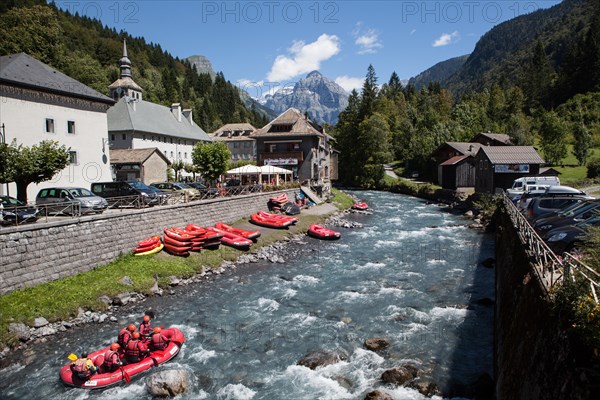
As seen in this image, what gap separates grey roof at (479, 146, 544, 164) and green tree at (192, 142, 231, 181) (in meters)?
27.7

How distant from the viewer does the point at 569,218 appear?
14.2 metres

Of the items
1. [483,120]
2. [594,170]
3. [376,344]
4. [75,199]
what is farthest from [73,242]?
[483,120]

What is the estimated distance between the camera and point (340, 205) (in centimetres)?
4569

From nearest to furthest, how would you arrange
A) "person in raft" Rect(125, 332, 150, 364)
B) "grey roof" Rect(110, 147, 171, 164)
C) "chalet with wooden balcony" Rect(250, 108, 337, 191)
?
"person in raft" Rect(125, 332, 150, 364), "grey roof" Rect(110, 147, 171, 164), "chalet with wooden balcony" Rect(250, 108, 337, 191)

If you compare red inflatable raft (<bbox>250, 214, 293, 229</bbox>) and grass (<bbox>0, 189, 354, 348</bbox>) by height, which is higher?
red inflatable raft (<bbox>250, 214, 293, 229</bbox>)

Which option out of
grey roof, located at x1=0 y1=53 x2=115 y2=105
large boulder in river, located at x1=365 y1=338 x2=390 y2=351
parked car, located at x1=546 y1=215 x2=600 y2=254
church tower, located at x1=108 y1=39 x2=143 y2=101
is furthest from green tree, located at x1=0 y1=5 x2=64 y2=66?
Answer: parked car, located at x1=546 y1=215 x2=600 y2=254

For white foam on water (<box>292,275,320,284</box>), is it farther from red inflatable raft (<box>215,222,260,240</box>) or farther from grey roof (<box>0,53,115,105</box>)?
grey roof (<box>0,53,115,105</box>)

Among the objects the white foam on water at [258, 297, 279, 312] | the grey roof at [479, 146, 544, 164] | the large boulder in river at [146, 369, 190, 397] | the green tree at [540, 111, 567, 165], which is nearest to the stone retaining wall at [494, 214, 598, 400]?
the large boulder in river at [146, 369, 190, 397]

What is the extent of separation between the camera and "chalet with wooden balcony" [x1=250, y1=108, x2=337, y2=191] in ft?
159

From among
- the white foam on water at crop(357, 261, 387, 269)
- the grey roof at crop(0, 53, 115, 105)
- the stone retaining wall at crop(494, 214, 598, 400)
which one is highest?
the grey roof at crop(0, 53, 115, 105)

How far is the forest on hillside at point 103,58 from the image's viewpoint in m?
54.8

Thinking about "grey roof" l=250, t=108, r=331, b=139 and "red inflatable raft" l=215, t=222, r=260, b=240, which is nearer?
"red inflatable raft" l=215, t=222, r=260, b=240

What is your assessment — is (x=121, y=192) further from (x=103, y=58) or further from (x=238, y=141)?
(x=103, y=58)

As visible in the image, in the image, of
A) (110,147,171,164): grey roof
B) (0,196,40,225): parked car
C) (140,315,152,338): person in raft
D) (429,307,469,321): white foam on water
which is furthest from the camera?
(110,147,171,164): grey roof
